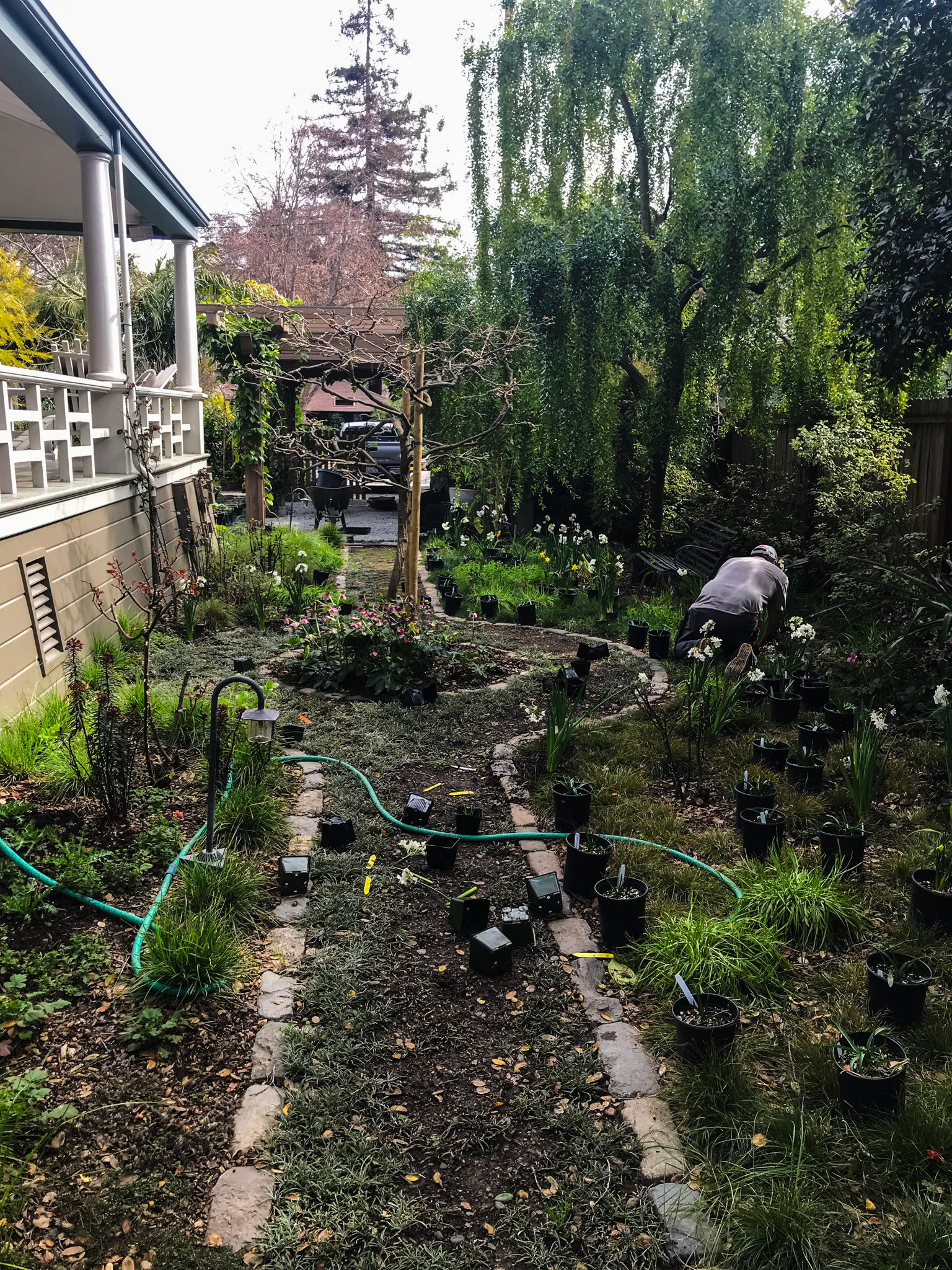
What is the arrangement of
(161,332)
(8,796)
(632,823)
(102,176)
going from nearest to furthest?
(8,796) < (632,823) < (102,176) < (161,332)

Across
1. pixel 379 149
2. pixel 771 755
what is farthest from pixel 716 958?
pixel 379 149

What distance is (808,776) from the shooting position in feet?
15.0

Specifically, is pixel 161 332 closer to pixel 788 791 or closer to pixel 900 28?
pixel 900 28

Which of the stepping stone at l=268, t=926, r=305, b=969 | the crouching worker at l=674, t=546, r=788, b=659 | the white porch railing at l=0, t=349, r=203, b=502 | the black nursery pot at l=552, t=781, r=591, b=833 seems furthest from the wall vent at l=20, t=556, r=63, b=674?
the crouching worker at l=674, t=546, r=788, b=659

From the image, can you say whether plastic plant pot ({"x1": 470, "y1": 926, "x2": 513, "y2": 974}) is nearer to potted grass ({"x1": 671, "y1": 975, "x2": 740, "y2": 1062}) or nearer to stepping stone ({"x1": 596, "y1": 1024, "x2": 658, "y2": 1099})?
stepping stone ({"x1": 596, "y1": 1024, "x2": 658, "y2": 1099})

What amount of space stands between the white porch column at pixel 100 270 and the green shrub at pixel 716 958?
6.61 meters

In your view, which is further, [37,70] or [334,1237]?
[37,70]

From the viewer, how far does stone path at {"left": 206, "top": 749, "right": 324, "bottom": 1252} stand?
216 centimetres

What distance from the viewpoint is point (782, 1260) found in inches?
79.0

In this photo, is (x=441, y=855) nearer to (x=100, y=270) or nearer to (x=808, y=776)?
(x=808, y=776)

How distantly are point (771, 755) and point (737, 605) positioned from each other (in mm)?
1603

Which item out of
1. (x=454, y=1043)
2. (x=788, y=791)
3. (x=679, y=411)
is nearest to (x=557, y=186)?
(x=679, y=411)

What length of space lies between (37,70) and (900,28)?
5587mm

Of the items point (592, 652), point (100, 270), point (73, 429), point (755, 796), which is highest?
point (100, 270)
